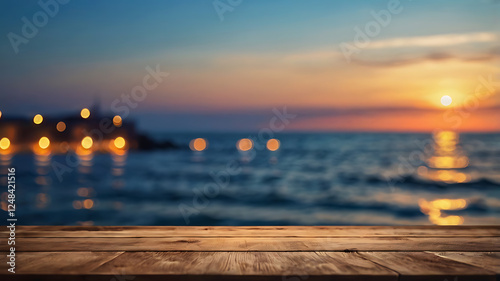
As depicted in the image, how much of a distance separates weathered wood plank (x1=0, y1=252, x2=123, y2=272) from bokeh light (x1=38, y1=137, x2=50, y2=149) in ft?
231

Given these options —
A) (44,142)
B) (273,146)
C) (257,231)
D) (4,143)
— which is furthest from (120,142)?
(257,231)

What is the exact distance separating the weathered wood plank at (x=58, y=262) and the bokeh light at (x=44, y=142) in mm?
70393

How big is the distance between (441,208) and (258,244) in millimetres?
15259

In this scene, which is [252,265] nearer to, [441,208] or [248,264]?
[248,264]

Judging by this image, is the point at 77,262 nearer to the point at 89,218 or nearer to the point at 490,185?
the point at 89,218

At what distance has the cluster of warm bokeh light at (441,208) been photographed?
13254 millimetres

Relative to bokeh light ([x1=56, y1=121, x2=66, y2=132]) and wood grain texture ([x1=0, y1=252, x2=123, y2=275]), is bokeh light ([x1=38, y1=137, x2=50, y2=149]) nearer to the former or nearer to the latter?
bokeh light ([x1=56, y1=121, x2=66, y2=132])

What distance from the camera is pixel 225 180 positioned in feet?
79.7

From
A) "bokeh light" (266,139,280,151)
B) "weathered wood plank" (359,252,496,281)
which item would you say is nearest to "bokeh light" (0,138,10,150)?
"bokeh light" (266,139,280,151)

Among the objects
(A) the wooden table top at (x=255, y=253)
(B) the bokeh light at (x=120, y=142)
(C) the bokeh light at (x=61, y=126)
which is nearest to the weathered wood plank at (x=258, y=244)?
(A) the wooden table top at (x=255, y=253)

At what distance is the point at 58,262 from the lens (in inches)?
65.5

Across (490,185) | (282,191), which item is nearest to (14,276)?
(282,191)

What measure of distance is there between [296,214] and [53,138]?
194 feet

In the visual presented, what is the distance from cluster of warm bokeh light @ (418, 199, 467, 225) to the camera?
43.5ft
